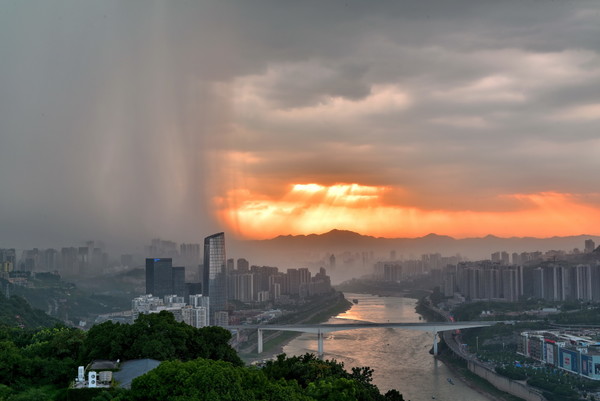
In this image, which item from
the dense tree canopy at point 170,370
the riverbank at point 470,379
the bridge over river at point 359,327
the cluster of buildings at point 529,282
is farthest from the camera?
the cluster of buildings at point 529,282

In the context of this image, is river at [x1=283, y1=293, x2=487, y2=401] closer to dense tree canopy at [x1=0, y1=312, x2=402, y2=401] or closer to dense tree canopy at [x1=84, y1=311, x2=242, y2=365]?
dense tree canopy at [x1=84, y1=311, x2=242, y2=365]

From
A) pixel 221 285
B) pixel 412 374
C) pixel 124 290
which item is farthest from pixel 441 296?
pixel 412 374

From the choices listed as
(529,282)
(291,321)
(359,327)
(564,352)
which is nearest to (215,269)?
(291,321)

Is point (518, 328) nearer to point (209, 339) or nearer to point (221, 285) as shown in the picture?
point (221, 285)

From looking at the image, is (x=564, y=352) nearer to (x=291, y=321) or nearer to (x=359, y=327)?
(x=359, y=327)

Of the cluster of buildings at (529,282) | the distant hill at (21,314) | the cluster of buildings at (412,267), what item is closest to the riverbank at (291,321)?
the distant hill at (21,314)

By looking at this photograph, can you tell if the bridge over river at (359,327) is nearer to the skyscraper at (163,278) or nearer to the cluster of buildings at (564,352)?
the cluster of buildings at (564,352)

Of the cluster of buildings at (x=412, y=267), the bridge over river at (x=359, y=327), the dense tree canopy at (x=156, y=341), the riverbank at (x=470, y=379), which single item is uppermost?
the dense tree canopy at (x=156, y=341)
